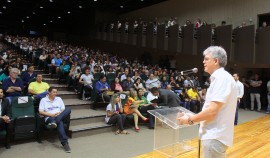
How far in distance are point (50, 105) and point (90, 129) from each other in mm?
1001

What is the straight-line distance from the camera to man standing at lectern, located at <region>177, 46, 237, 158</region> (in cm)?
164

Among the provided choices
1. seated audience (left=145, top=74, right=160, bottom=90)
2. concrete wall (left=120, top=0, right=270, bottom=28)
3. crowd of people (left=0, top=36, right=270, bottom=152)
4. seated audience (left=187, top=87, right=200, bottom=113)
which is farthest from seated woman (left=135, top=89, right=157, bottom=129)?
concrete wall (left=120, top=0, right=270, bottom=28)

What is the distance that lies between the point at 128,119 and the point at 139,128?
→ 1.20 feet

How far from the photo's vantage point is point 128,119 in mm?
6027

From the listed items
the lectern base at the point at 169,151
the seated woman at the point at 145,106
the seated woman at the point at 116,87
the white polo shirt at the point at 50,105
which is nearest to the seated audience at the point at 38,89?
the white polo shirt at the point at 50,105

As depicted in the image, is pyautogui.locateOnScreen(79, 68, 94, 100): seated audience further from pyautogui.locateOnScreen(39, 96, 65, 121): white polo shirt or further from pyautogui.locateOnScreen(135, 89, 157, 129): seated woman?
pyautogui.locateOnScreen(39, 96, 65, 121): white polo shirt

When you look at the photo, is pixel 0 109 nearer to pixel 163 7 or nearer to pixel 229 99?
pixel 229 99

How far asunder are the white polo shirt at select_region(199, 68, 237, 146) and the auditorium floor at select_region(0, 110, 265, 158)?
9.01 feet

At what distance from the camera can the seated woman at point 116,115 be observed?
5.63m

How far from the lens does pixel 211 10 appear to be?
13633 mm

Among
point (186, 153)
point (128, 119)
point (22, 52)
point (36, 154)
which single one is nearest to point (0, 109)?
point (36, 154)

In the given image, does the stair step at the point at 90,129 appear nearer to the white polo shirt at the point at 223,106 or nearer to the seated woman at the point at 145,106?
the seated woman at the point at 145,106

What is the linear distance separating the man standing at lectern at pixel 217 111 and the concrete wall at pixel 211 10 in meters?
11.4

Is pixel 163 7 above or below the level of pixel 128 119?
above
